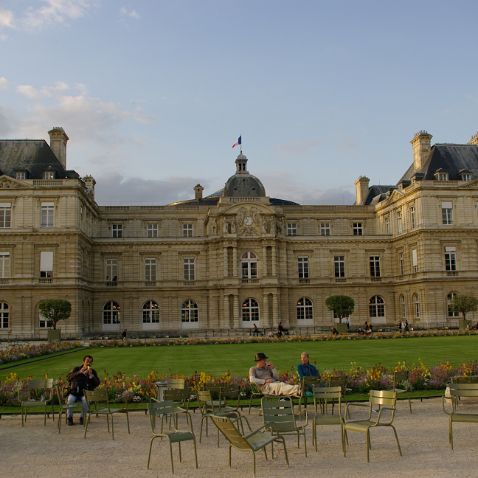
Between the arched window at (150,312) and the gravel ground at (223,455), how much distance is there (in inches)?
1778

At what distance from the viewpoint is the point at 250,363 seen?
89.0 ft

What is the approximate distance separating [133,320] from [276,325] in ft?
43.6

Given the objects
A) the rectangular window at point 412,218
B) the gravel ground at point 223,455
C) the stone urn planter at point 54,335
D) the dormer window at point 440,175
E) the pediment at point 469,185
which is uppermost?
the dormer window at point 440,175

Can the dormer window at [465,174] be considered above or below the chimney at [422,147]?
below

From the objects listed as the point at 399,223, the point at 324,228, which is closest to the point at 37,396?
the point at 399,223

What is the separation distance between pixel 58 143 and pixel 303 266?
25546mm

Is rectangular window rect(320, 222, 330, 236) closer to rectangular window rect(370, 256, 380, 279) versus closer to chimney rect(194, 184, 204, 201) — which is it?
rectangular window rect(370, 256, 380, 279)

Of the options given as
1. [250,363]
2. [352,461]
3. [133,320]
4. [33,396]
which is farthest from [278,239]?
[352,461]

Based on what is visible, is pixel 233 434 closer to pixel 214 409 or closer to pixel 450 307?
pixel 214 409

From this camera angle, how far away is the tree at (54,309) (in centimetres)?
4709

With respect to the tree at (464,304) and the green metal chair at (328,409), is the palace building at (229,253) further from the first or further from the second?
the green metal chair at (328,409)

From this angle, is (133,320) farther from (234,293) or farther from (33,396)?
(33,396)

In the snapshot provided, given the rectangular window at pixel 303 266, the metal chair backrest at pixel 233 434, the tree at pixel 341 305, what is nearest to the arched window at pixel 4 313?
the rectangular window at pixel 303 266

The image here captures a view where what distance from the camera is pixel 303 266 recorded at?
202 ft
